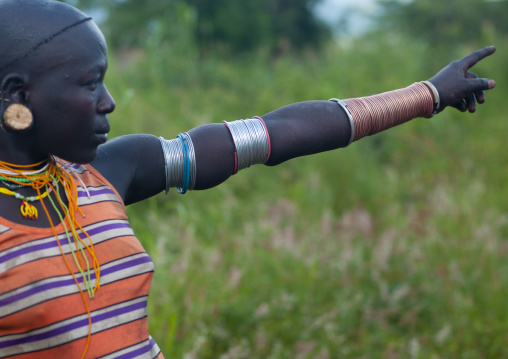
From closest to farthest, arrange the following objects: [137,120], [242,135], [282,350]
→ [242,135] < [282,350] < [137,120]

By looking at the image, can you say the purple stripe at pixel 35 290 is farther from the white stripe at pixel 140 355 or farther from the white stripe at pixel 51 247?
the white stripe at pixel 140 355

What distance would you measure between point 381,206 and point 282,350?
2.40 metres

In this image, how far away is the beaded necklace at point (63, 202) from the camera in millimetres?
1365

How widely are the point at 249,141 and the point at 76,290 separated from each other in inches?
23.3

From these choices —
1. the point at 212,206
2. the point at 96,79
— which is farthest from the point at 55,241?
the point at 212,206

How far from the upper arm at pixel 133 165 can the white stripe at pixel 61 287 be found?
204mm

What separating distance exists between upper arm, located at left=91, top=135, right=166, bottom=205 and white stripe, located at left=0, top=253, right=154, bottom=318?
204 millimetres

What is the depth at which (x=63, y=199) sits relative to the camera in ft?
4.70

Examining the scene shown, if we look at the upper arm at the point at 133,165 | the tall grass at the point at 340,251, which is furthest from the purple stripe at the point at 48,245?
the tall grass at the point at 340,251

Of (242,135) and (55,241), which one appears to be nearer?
(55,241)

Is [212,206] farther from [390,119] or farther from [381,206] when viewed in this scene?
[390,119]

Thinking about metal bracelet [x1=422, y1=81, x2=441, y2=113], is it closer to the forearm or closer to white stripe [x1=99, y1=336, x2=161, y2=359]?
the forearm

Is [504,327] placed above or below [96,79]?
below

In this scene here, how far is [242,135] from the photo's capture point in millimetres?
1681
